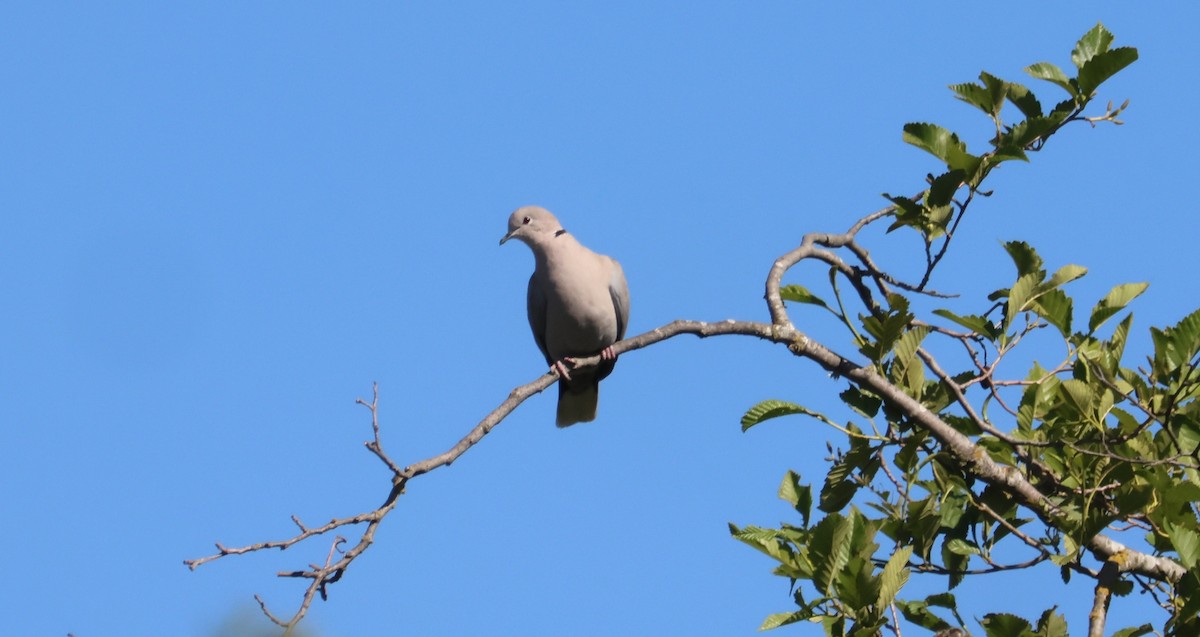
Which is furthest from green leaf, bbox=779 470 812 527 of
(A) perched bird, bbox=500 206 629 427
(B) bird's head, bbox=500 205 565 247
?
(B) bird's head, bbox=500 205 565 247

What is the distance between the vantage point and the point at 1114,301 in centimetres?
502

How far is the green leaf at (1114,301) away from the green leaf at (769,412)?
962mm

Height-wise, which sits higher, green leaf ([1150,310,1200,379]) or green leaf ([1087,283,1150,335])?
green leaf ([1087,283,1150,335])

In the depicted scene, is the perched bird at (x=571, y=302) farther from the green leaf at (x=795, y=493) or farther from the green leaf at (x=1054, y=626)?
the green leaf at (x=1054, y=626)

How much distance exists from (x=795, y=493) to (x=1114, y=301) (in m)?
1.27

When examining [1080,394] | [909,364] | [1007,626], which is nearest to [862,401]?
[909,364]

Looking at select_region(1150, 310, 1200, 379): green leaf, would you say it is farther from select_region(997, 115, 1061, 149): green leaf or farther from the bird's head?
the bird's head

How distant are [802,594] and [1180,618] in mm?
1040

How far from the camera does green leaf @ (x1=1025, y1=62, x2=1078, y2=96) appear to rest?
16.1ft

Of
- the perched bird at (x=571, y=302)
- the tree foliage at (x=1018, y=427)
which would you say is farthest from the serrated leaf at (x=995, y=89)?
the perched bird at (x=571, y=302)

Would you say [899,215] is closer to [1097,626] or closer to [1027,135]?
[1027,135]

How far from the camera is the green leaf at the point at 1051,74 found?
4.92 metres

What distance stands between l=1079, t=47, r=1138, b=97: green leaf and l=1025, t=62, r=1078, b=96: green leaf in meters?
0.07

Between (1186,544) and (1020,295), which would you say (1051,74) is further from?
(1186,544)
